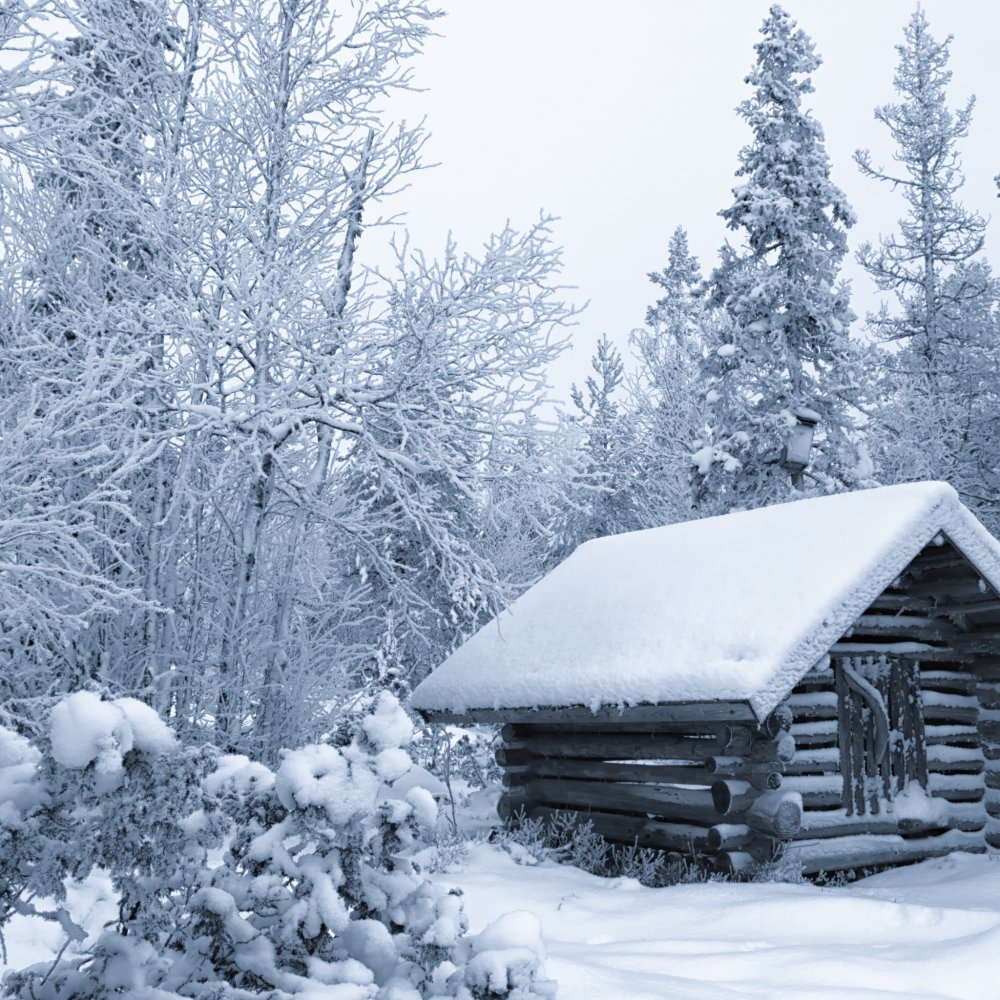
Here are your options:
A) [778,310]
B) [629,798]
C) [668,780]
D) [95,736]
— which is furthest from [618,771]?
[778,310]

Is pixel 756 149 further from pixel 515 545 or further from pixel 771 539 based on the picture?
pixel 771 539

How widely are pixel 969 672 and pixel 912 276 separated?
19196 mm

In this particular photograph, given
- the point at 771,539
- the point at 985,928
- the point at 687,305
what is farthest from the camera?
the point at 687,305

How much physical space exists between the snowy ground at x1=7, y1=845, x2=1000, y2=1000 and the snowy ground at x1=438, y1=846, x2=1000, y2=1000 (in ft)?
0.04

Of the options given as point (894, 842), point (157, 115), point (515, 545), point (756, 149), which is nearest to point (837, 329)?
point (756, 149)

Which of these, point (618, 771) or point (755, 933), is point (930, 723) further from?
point (755, 933)

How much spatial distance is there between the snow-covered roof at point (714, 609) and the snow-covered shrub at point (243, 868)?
Result: 4680mm

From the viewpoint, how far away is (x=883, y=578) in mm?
8875

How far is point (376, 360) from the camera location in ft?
32.2

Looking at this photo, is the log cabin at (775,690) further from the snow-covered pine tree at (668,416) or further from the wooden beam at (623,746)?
the snow-covered pine tree at (668,416)

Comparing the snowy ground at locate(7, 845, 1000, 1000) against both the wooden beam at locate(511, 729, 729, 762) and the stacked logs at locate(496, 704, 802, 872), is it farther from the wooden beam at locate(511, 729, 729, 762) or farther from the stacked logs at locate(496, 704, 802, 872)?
the wooden beam at locate(511, 729, 729, 762)

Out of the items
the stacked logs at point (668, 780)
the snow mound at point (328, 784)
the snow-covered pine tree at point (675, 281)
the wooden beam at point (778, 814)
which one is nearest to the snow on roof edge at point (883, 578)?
the stacked logs at point (668, 780)

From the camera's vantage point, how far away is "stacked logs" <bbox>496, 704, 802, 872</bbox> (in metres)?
8.95

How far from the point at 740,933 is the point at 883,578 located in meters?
3.50
